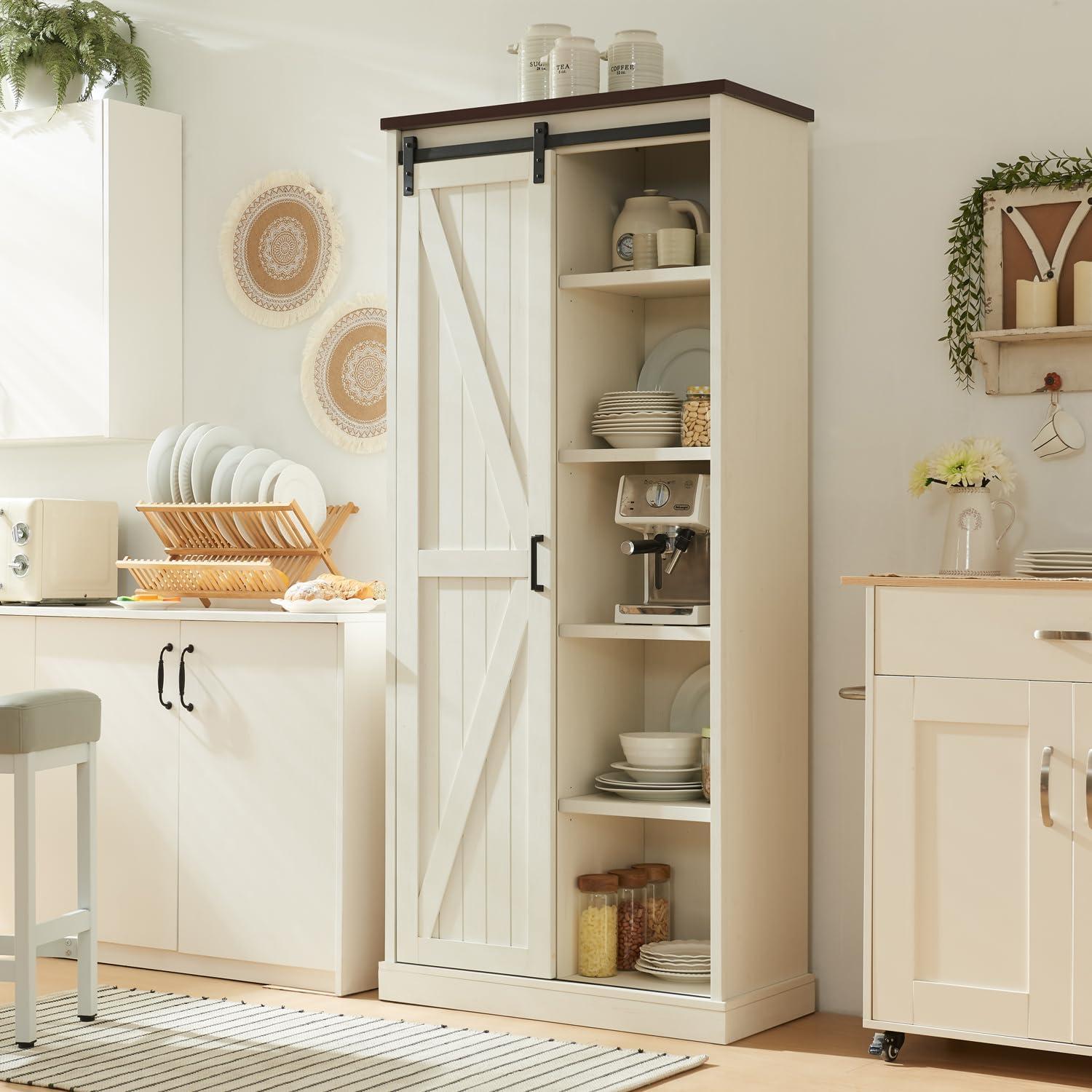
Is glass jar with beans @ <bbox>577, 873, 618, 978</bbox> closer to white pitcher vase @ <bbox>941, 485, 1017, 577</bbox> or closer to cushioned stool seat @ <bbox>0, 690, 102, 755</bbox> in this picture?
white pitcher vase @ <bbox>941, 485, 1017, 577</bbox>

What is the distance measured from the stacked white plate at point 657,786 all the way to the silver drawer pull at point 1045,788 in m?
0.79

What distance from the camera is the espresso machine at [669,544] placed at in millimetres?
3539

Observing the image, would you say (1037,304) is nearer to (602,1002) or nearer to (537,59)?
(537,59)

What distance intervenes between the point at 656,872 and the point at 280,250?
198 cm

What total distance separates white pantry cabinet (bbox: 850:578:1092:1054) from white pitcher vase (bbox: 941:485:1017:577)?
0.22 meters

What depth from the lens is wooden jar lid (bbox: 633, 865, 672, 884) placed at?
151 inches

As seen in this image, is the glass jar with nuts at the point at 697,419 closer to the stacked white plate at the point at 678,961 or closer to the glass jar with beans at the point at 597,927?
the glass jar with beans at the point at 597,927

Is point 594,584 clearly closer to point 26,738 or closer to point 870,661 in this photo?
point 870,661

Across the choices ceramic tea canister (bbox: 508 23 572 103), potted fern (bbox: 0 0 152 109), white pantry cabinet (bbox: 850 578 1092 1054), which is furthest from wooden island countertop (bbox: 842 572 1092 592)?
potted fern (bbox: 0 0 152 109)

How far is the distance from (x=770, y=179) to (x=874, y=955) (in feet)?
5.44

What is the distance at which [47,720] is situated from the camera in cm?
343

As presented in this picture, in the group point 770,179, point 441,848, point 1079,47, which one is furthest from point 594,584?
point 1079,47

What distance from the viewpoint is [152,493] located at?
14.3ft

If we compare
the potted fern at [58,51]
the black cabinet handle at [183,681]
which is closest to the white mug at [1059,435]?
the black cabinet handle at [183,681]
